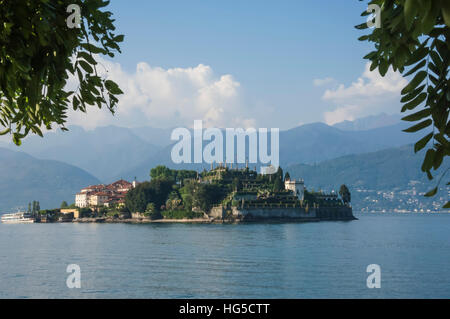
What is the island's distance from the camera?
89.3 meters

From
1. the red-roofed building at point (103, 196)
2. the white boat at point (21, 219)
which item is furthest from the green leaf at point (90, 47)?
the white boat at point (21, 219)

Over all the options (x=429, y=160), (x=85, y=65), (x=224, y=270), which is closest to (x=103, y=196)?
(x=224, y=270)

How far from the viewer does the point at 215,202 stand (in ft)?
300

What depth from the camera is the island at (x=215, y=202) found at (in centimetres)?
8931

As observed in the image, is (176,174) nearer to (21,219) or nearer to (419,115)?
(21,219)

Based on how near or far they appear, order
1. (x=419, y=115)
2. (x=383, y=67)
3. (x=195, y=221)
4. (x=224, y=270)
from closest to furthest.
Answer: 1. (x=419, y=115)
2. (x=383, y=67)
3. (x=224, y=270)
4. (x=195, y=221)

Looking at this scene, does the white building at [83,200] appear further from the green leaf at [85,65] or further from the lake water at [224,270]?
the green leaf at [85,65]

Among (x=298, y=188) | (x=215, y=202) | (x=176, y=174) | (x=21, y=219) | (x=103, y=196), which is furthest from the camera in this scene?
(x=21, y=219)

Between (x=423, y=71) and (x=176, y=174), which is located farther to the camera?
(x=176, y=174)

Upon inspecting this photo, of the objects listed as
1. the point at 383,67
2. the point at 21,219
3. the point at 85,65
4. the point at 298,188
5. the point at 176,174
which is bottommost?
the point at 21,219

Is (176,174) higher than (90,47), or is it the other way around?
(176,174)
